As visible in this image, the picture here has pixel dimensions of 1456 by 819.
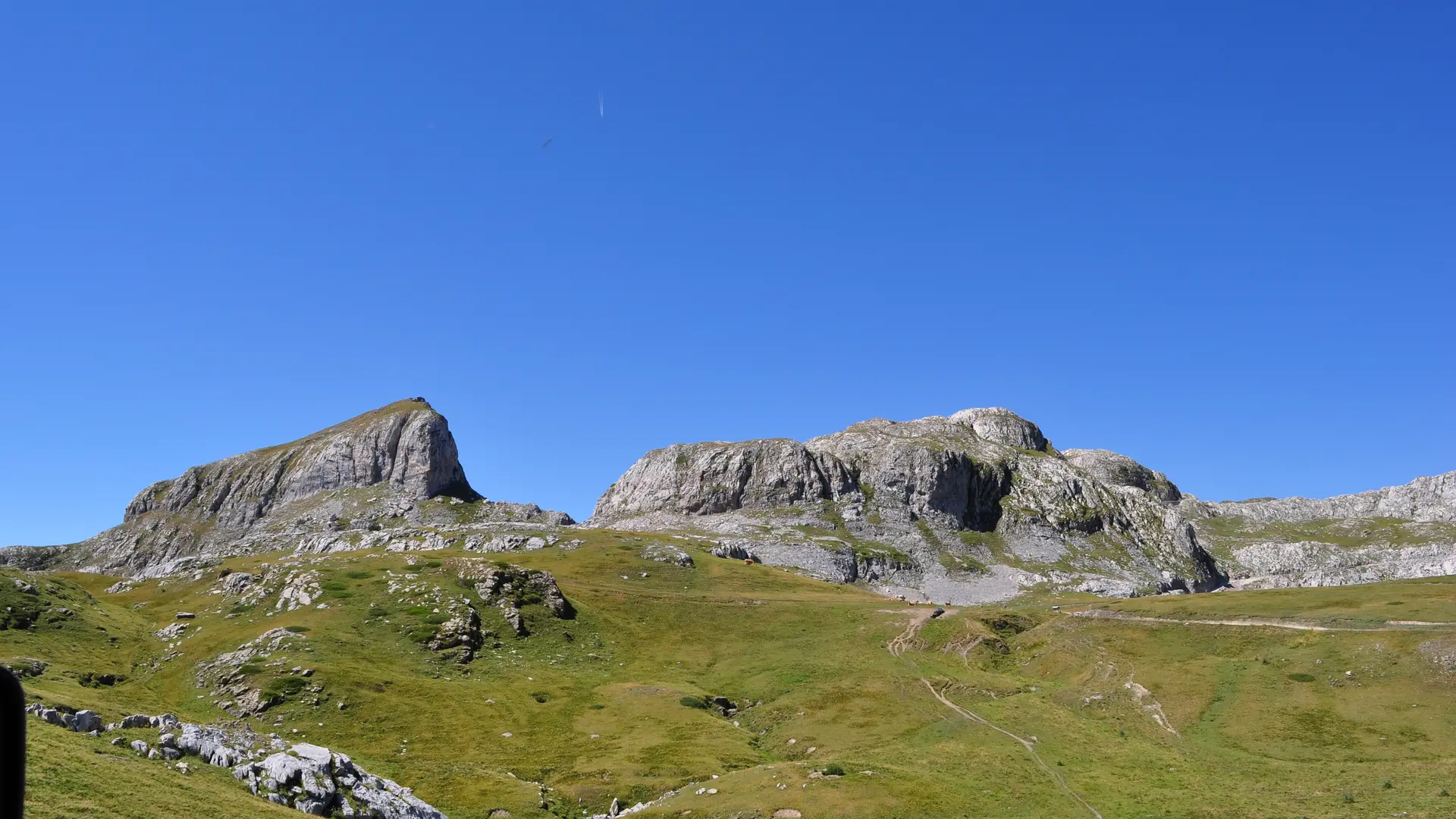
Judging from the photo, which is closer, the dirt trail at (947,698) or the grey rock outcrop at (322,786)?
the grey rock outcrop at (322,786)

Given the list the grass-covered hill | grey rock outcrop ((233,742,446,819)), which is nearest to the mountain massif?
grey rock outcrop ((233,742,446,819))

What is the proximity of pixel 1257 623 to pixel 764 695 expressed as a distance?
190 feet

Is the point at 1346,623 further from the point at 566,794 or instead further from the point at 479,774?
the point at 479,774

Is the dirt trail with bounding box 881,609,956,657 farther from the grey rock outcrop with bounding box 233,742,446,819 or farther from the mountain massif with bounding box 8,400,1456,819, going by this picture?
the grey rock outcrop with bounding box 233,742,446,819

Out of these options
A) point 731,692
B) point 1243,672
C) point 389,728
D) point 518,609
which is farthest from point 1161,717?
point 518,609

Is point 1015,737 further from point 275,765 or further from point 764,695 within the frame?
point 275,765

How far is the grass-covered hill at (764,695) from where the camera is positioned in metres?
62.1

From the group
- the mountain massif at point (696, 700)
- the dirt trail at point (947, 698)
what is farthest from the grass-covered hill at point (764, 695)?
the dirt trail at point (947, 698)

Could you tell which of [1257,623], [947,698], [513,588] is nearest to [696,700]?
[947,698]

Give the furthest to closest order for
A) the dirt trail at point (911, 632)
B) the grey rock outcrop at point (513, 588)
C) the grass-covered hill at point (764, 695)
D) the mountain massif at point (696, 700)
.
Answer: the grey rock outcrop at point (513, 588)
the dirt trail at point (911, 632)
the grass-covered hill at point (764, 695)
the mountain massif at point (696, 700)

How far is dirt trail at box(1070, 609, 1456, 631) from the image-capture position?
92000 mm

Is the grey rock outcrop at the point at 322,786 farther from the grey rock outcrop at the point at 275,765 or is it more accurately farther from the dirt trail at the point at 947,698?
the dirt trail at the point at 947,698

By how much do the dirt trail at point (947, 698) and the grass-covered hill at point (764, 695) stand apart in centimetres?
52

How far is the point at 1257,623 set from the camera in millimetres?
102375
